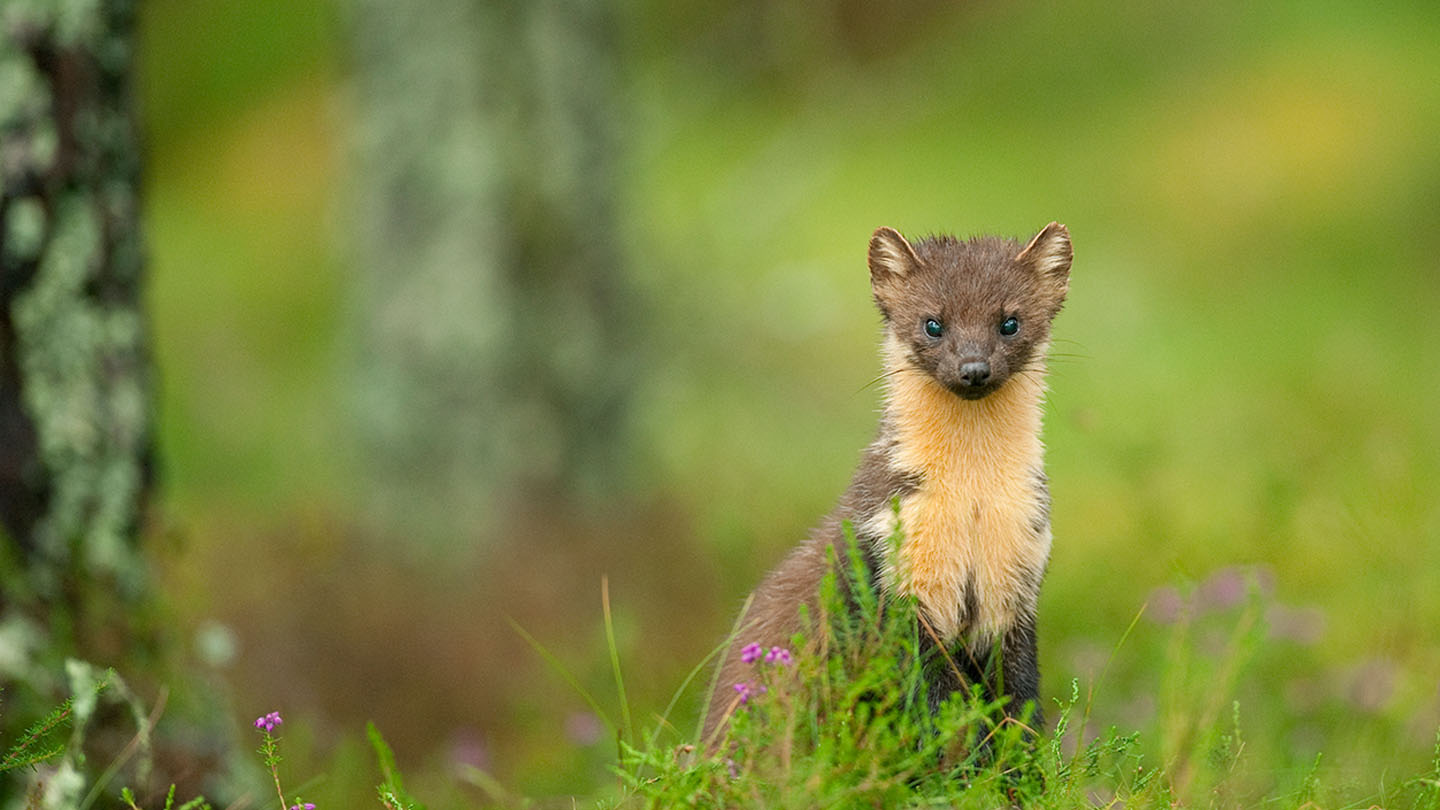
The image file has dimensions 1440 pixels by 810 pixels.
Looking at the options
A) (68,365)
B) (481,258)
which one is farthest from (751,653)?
(481,258)

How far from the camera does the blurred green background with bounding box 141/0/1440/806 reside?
6891mm

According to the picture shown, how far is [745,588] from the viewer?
25.1 ft

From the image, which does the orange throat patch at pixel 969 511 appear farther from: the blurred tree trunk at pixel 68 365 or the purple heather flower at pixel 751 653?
the blurred tree trunk at pixel 68 365

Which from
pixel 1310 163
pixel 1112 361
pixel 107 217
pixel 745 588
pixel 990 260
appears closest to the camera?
pixel 990 260

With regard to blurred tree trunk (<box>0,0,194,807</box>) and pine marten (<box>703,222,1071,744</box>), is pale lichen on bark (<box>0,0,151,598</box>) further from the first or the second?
pine marten (<box>703,222,1071,744</box>)

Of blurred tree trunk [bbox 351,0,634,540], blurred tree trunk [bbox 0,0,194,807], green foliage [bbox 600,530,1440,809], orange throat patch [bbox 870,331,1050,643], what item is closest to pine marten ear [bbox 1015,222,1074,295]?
orange throat patch [bbox 870,331,1050,643]

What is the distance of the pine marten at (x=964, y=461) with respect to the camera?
3.83 metres

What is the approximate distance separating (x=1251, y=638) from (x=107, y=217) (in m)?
4.06

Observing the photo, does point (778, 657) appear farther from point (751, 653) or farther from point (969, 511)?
point (969, 511)

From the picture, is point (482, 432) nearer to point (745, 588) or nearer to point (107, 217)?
point (745, 588)

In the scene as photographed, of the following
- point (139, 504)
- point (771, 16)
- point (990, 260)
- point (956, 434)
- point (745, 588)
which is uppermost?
point (771, 16)

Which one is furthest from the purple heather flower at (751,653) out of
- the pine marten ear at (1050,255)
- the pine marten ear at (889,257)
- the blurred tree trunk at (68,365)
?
the blurred tree trunk at (68,365)

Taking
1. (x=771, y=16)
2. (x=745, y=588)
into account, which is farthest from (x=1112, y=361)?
(x=745, y=588)

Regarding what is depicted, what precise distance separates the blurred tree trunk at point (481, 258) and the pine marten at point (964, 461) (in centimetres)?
618
